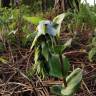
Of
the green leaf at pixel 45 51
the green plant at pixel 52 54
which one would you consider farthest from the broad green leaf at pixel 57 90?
the green leaf at pixel 45 51

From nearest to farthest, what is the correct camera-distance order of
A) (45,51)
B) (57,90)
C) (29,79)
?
(45,51), (57,90), (29,79)

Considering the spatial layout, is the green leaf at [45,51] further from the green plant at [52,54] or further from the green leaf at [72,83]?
the green leaf at [72,83]

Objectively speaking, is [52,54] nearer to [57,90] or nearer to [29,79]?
[57,90]

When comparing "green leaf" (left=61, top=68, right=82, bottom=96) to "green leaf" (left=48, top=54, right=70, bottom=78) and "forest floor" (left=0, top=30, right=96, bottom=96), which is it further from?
"forest floor" (left=0, top=30, right=96, bottom=96)

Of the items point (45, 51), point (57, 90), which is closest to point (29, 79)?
point (57, 90)

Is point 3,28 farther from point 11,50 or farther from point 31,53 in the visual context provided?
point 31,53

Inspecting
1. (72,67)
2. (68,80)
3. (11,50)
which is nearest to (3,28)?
(11,50)

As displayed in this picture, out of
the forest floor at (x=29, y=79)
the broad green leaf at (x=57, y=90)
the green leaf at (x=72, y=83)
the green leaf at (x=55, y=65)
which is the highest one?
the green leaf at (x=55, y=65)

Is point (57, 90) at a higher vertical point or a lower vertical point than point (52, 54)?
lower
